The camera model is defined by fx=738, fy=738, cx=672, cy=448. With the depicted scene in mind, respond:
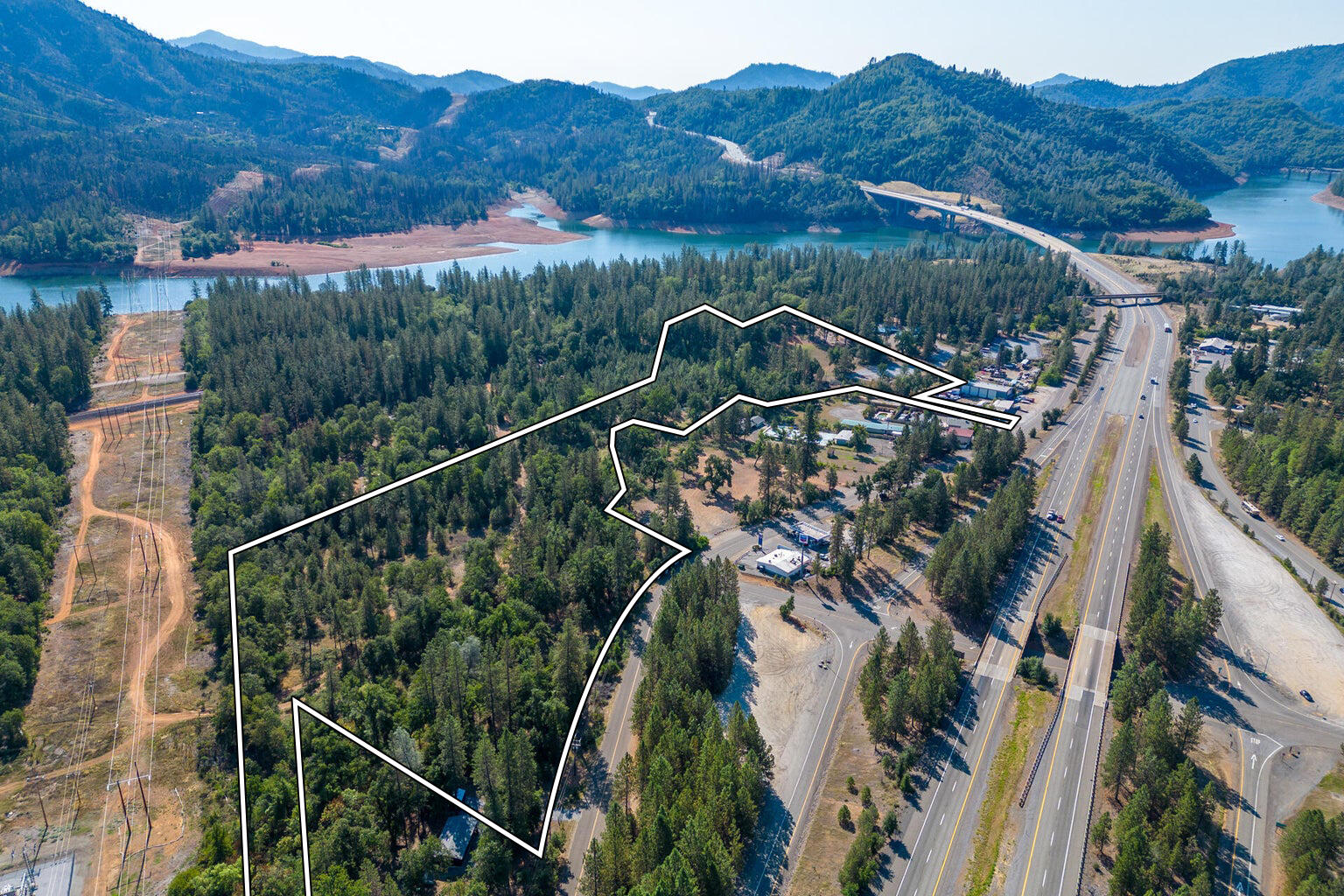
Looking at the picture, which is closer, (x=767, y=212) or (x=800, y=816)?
(x=800, y=816)

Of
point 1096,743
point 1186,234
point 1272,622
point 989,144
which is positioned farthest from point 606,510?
point 989,144

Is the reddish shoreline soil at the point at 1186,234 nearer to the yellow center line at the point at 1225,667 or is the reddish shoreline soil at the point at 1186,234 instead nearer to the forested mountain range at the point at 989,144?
the forested mountain range at the point at 989,144

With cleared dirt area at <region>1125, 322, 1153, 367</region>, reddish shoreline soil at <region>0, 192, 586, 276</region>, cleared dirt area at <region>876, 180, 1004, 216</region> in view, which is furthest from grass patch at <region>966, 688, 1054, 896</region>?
cleared dirt area at <region>876, 180, 1004, 216</region>

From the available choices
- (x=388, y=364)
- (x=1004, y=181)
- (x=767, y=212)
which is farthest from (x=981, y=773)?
(x=1004, y=181)

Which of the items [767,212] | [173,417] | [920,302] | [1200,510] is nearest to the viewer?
[1200,510]

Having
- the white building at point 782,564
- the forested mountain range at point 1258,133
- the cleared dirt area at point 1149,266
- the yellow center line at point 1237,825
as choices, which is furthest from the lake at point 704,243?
the yellow center line at point 1237,825

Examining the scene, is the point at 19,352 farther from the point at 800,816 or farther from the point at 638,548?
the point at 800,816

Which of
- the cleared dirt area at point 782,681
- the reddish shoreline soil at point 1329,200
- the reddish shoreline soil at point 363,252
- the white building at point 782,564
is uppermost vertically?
the reddish shoreline soil at point 1329,200
